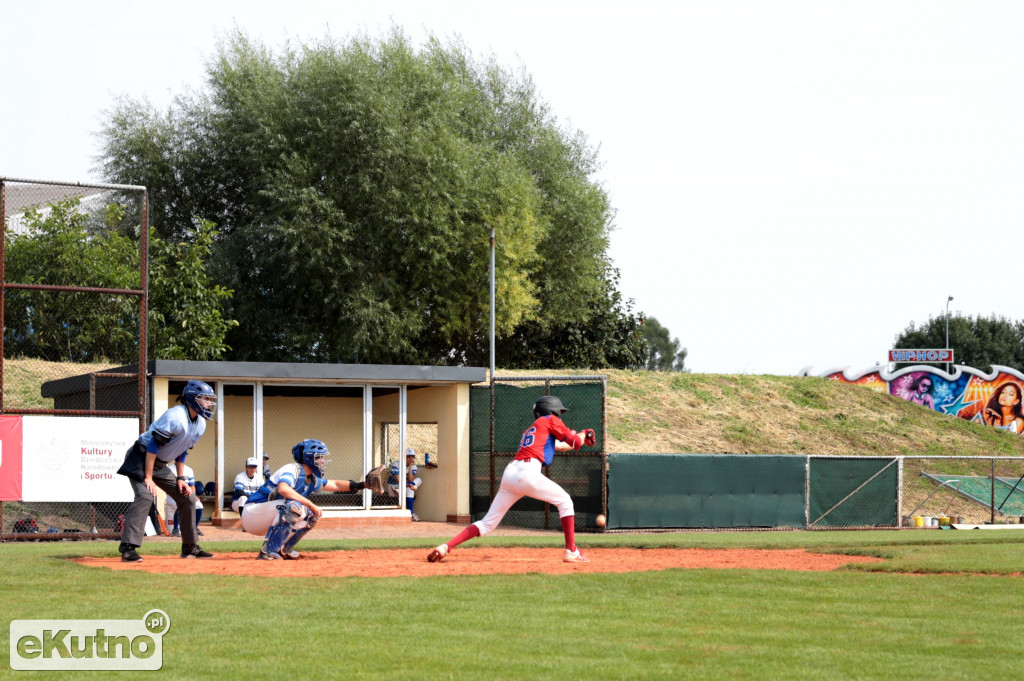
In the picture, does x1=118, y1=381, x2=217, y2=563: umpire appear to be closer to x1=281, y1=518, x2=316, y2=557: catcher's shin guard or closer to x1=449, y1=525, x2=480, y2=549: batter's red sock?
x1=281, y1=518, x2=316, y2=557: catcher's shin guard

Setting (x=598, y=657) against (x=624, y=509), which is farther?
(x=624, y=509)

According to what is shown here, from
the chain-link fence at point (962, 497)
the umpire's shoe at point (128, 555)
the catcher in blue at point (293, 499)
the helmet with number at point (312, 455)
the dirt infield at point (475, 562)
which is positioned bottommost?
the chain-link fence at point (962, 497)

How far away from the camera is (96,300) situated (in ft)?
80.9

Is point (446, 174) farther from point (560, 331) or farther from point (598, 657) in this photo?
point (598, 657)

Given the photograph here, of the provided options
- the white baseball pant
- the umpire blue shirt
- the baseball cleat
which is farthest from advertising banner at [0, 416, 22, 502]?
the baseball cleat

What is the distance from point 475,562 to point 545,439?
1647 mm

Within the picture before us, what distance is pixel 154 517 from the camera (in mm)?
19219

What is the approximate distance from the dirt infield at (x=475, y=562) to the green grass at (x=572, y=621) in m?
0.60

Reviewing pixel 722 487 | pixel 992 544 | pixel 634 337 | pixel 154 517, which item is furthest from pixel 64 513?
pixel 634 337

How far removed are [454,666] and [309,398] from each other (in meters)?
20.0

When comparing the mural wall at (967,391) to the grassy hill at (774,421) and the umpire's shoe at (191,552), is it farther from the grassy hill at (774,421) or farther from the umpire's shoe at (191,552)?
the umpire's shoe at (191,552)

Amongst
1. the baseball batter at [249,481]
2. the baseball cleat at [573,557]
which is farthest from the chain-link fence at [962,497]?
the baseball batter at [249,481]

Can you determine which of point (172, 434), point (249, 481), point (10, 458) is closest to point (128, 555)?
point (172, 434)

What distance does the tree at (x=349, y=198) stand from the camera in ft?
114
